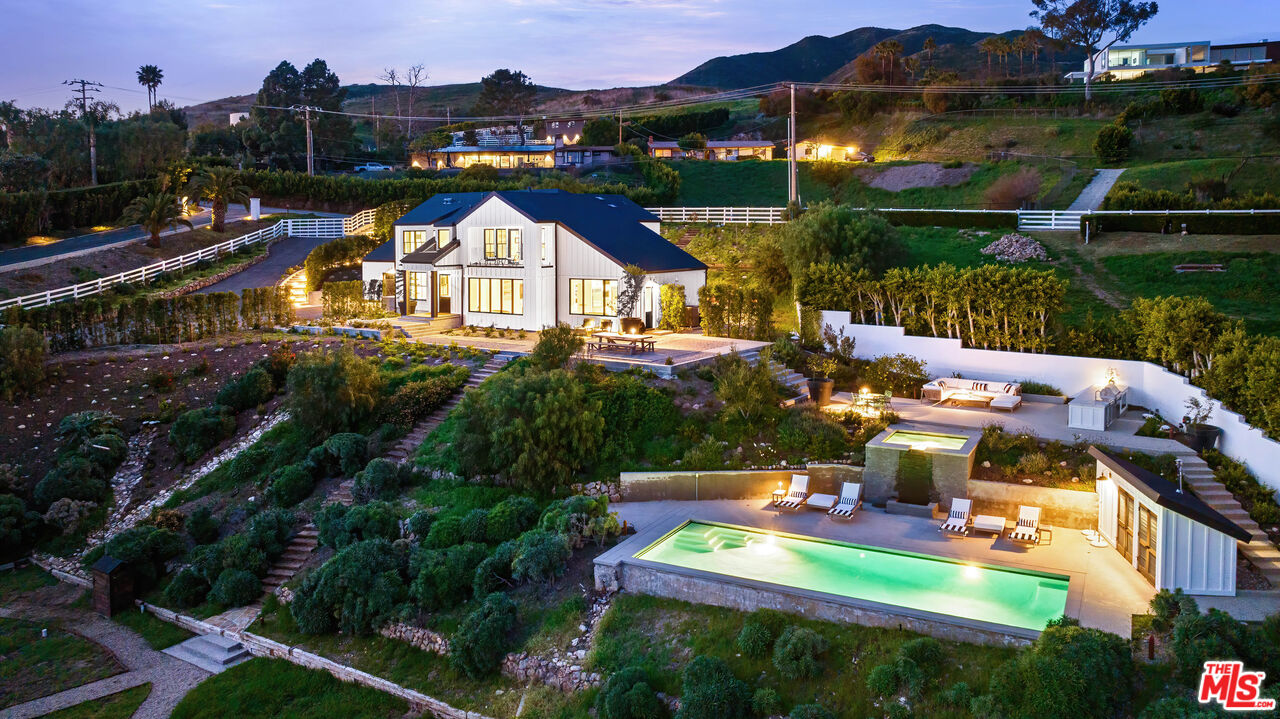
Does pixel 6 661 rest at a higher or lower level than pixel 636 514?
lower

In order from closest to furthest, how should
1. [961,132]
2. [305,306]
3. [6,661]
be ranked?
[6,661] → [305,306] → [961,132]

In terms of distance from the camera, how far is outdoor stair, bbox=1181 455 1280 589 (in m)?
12.1

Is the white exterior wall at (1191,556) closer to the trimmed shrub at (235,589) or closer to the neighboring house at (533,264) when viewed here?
A: the trimmed shrub at (235,589)

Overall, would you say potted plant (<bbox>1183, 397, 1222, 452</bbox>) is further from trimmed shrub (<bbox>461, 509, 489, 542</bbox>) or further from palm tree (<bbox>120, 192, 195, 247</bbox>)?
palm tree (<bbox>120, 192, 195, 247</bbox>)

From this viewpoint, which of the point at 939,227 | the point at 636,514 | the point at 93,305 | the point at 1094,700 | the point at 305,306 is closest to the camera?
the point at 1094,700

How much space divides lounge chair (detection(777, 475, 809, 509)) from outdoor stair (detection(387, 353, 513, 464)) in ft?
26.5

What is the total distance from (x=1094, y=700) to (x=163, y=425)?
862 inches

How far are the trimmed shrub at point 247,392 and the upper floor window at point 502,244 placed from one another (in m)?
9.12

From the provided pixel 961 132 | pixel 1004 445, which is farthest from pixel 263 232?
pixel 961 132

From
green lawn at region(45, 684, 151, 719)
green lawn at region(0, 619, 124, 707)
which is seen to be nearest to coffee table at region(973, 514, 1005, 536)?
green lawn at region(45, 684, 151, 719)

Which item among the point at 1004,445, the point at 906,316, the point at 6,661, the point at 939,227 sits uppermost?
the point at 939,227

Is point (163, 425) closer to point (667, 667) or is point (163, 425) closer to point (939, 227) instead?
point (667, 667)

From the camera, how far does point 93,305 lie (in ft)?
86.8

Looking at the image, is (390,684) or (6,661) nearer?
(390,684)
